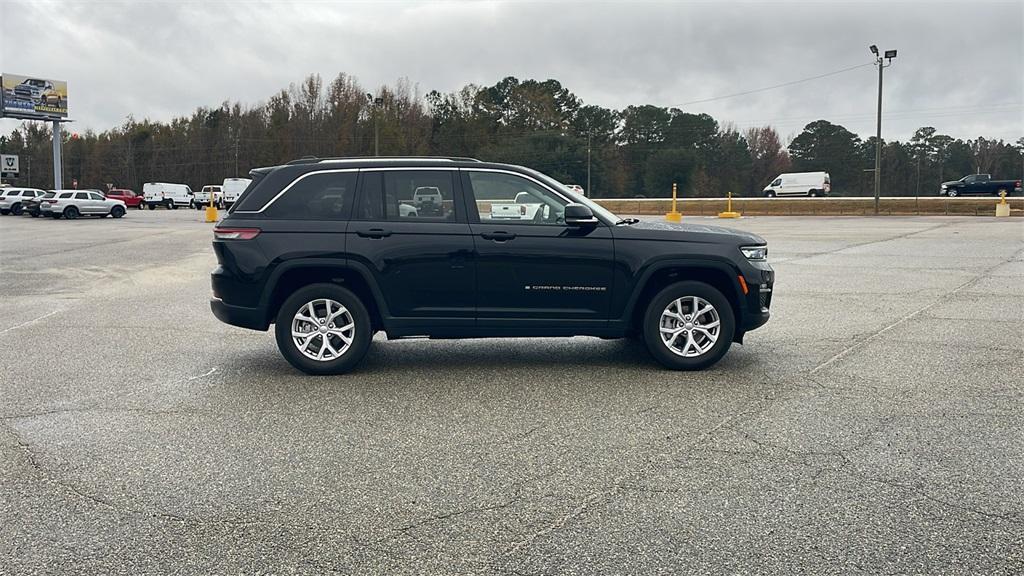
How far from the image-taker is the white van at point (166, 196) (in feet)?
219

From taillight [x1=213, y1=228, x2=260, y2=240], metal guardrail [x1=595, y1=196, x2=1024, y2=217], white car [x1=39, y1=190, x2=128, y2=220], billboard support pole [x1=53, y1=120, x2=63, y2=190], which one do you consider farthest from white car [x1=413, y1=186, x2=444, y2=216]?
billboard support pole [x1=53, y1=120, x2=63, y2=190]

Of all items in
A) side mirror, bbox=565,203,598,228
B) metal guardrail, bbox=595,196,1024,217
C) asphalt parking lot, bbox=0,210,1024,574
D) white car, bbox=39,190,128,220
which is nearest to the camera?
asphalt parking lot, bbox=0,210,1024,574

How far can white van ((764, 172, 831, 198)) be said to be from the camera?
2566 inches

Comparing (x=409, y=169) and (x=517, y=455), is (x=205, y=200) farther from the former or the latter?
(x=517, y=455)

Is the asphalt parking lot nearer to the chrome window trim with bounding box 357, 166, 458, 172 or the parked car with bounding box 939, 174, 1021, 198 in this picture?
the chrome window trim with bounding box 357, 166, 458, 172

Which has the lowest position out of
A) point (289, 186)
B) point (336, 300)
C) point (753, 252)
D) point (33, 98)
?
point (336, 300)

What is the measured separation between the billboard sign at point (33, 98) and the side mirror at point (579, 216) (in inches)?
3087

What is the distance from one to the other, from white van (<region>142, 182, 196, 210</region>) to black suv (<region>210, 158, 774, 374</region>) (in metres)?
64.4

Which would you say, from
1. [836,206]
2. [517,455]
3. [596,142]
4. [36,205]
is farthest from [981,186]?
[517,455]

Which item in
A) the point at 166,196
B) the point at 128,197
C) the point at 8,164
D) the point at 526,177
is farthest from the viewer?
the point at 8,164

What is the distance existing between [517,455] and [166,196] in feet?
226

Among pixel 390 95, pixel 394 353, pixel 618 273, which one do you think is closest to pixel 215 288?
pixel 394 353

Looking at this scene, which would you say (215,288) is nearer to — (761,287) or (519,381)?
(519,381)

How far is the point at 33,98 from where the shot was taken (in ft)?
237
